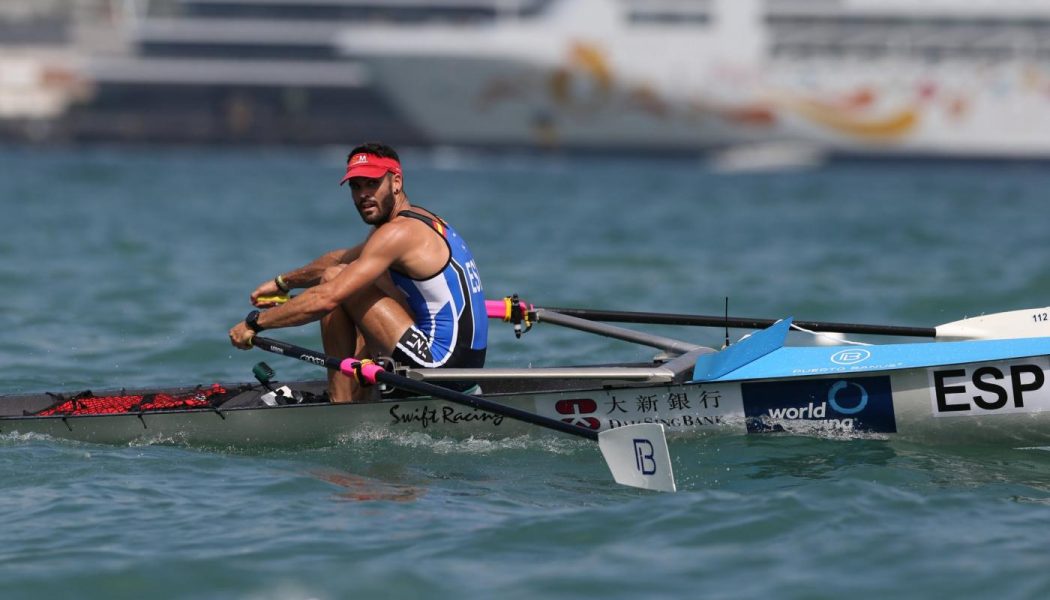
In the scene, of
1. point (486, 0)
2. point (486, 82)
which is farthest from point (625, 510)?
point (486, 0)

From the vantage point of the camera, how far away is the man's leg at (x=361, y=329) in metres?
8.49

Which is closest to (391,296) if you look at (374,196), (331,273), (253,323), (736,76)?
(331,273)

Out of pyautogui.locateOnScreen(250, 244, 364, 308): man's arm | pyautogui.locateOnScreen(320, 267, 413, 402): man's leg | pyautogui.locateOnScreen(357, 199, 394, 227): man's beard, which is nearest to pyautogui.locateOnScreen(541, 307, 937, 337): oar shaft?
pyautogui.locateOnScreen(250, 244, 364, 308): man's arm

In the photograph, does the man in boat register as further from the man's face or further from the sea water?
the sea water

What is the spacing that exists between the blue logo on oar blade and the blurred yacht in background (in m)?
56.8

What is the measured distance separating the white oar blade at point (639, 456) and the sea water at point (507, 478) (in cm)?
11

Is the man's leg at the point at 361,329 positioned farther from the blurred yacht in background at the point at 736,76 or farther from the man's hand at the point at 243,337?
the blurred yacht in background at the point at 736,76

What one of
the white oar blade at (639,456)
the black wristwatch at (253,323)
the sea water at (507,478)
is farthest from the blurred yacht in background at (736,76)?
the white oar blade at (639,456)

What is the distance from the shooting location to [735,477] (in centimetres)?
785

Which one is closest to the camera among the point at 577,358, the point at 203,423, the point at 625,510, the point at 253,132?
the point at 625,510

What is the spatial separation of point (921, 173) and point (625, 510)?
60524 mm

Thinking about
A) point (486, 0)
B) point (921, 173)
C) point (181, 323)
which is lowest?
point (181, 323)

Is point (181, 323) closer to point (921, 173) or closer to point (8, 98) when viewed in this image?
point (921, 173)

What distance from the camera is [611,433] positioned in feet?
25.3
